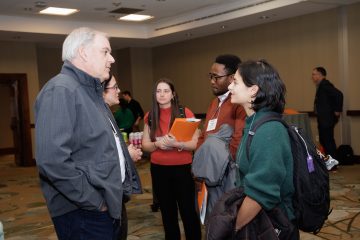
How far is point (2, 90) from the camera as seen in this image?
42.6ft

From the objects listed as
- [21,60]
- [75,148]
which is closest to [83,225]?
[75,148]

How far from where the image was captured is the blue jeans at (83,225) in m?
1.80

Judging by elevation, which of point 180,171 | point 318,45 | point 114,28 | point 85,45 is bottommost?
point 180,171

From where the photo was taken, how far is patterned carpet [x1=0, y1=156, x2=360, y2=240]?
13.6 ft

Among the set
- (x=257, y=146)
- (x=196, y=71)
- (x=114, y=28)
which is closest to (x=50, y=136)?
(x=257, y=146)

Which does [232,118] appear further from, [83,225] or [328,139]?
[328,139]

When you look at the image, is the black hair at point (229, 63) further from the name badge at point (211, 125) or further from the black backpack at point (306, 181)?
the black backpack at point (306, 181)

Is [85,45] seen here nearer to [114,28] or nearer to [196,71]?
[114,28]

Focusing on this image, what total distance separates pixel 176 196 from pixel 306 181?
1662mm

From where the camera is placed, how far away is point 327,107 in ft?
24.0

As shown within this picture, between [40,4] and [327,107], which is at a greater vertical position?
[40,4]

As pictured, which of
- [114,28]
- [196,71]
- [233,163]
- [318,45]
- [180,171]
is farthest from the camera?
[196,71]

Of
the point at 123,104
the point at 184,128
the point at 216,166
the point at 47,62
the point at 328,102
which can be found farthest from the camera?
the point at 47,62

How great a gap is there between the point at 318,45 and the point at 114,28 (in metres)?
4.73
